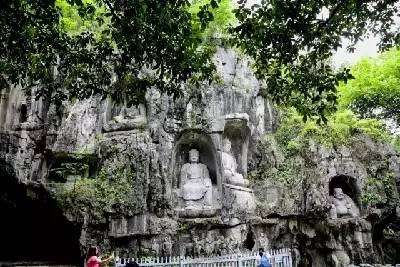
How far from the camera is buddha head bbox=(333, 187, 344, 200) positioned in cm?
1479

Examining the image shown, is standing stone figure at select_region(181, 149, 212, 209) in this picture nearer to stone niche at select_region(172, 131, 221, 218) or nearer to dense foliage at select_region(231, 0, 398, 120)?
stone niche at select_region(172, 131, 221, 218)

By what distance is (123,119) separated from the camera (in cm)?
1348

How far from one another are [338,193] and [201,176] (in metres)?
5.11

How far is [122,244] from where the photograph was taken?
11.1 m

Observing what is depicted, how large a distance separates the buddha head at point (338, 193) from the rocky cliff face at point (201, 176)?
206 mm

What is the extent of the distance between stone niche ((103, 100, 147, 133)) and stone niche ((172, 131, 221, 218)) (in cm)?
153

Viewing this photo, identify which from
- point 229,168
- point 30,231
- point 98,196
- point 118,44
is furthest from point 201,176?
point 118,44

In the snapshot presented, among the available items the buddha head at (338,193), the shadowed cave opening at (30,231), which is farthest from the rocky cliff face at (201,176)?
the shadowed cave opening at (30,231)

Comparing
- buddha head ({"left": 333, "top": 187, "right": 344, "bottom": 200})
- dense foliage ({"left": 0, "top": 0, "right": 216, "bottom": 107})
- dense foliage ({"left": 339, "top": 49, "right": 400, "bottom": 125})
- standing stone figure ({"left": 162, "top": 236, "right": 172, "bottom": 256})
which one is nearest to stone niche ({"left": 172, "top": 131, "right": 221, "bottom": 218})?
standing stone figure ({"left": 162, "top": 236, "right": 172, "bottom": 256})

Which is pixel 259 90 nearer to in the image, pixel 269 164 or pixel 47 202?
pixel 269 164

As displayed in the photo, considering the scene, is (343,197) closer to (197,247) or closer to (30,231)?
(197,247)

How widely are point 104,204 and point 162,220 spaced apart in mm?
1732

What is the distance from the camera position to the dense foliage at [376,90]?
19.5 m

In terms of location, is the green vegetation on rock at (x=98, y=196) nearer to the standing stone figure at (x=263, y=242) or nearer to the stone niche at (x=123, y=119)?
the stone niche at (x=123, y=119)
